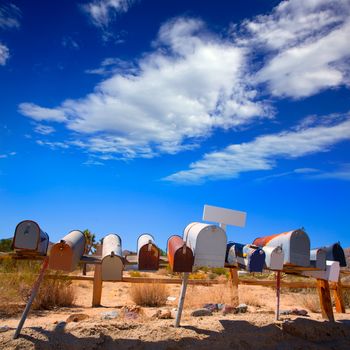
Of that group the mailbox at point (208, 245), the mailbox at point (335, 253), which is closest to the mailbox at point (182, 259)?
the mailbox at point (208, 245)

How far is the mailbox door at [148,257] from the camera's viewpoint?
18.3 ft

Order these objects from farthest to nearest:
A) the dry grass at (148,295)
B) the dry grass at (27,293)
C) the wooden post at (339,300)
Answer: the wooden post at (339,300) → the dry grass at (148,295) → the dry grass at (27,293)

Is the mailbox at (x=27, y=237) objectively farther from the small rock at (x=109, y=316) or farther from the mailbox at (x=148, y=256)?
the small rock at (x=109, y=316)

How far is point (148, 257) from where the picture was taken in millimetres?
5605

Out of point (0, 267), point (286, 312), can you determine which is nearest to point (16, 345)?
point (286, 312)

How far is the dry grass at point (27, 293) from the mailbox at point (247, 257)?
14.0ft

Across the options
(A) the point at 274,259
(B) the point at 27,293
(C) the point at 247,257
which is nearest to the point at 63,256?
(C) the point at 247,257

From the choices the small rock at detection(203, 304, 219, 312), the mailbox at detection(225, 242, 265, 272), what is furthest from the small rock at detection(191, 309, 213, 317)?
the mailbox at detection(225, 242, 265, 272)

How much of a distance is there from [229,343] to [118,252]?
206 centimetres

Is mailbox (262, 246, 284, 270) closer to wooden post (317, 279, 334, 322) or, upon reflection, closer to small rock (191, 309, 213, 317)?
small rock (191, 309, 213, 317)

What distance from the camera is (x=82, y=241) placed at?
229 inches

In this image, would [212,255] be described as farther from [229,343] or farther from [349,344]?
[349,344]

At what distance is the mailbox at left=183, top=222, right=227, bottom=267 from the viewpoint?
5.76 meters

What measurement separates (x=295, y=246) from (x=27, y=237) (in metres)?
3.83
